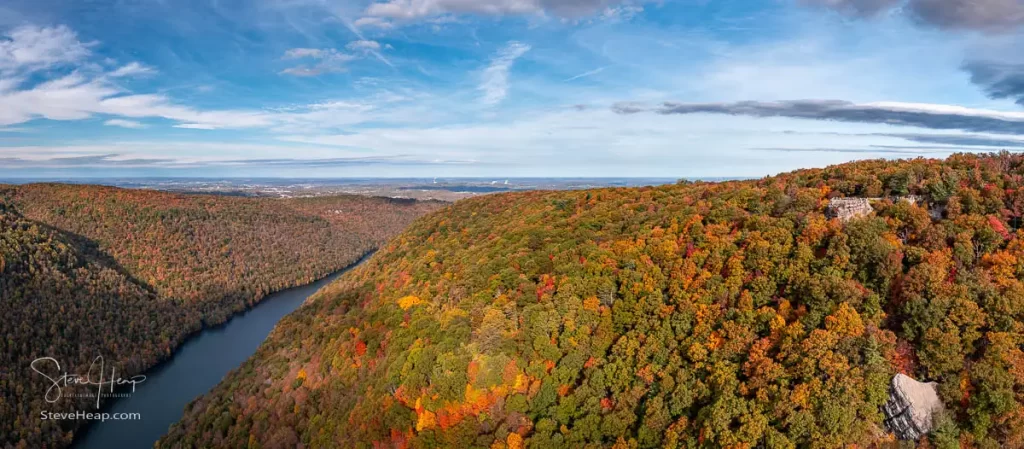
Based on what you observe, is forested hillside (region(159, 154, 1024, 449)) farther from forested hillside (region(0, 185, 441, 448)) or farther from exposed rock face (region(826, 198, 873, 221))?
forested hillside (region(0, 185, 441, 448))

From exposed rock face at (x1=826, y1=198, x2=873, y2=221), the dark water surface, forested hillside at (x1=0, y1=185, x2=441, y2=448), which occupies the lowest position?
the dark water surface

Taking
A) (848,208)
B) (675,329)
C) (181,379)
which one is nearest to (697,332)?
(675,329)

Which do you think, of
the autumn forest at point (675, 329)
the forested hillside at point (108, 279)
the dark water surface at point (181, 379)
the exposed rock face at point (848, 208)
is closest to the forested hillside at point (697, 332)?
the autumn forest at point (675, 329)

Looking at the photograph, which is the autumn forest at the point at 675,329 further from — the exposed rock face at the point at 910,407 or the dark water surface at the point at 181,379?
the dark water surface at the point at 181,379

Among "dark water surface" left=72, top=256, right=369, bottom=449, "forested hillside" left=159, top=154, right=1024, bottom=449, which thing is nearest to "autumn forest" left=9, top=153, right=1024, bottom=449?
"forested hillside" left=159, top=154, right=1024, bottom=449

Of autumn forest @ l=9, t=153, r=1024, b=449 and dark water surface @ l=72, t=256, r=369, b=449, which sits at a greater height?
autumn forest @ l=9, t=153, r=1024, b=449

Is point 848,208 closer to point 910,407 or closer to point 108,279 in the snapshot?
point 910,407
